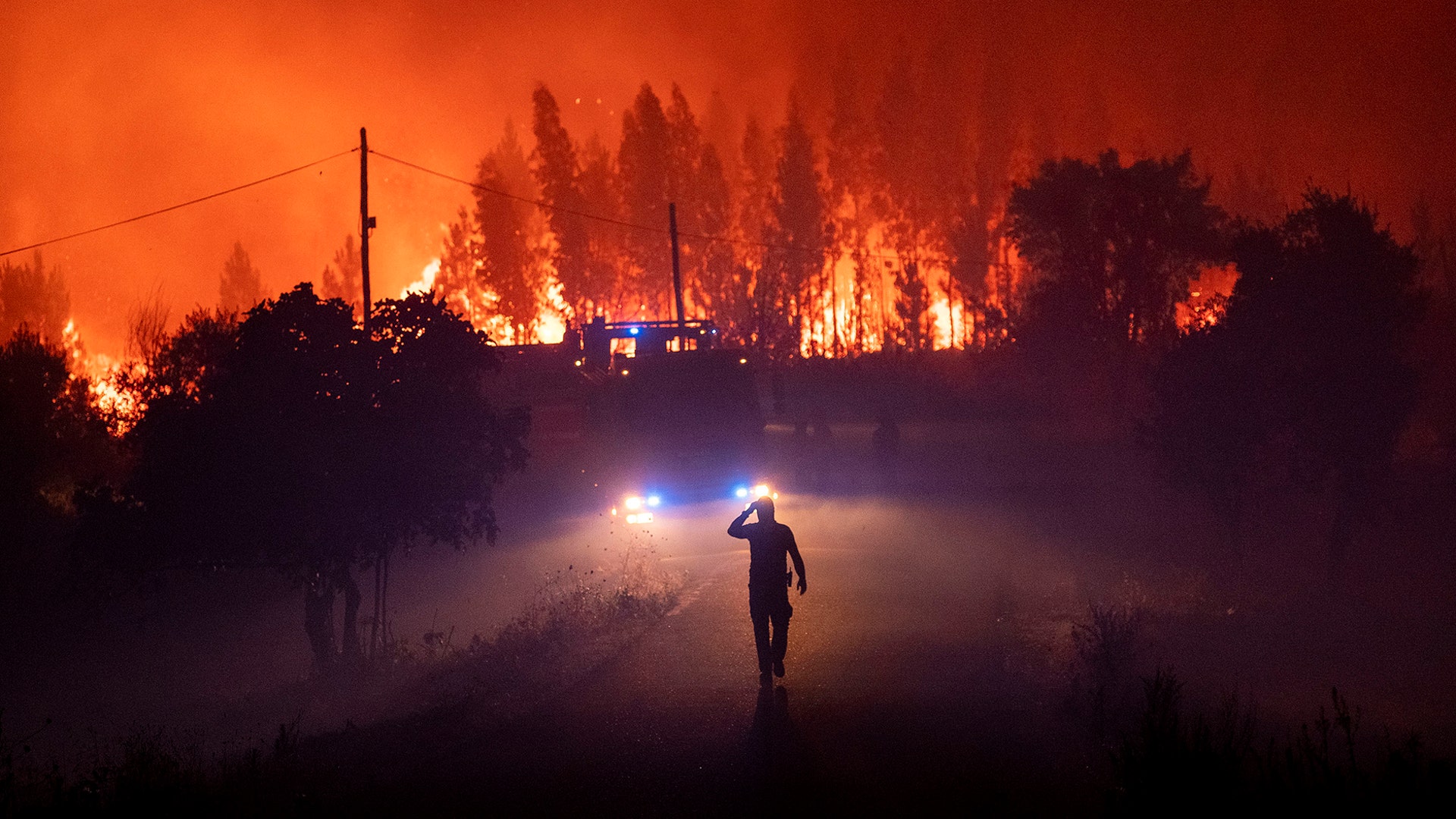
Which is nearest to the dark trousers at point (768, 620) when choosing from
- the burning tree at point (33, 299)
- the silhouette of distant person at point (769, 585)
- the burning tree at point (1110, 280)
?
the silhouette of distant person at point (769, 585)

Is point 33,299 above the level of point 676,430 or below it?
above

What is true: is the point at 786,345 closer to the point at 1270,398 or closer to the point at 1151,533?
the point at 1151,533

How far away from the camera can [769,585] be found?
9266 mm

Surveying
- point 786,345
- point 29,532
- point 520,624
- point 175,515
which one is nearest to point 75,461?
point 29,532

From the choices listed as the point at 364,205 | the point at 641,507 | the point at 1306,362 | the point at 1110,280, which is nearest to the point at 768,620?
the point at 641,507

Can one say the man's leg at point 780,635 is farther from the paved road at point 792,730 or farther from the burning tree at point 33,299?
the burning tree at point 33,299

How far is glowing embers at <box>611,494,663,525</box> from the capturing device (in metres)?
17.5

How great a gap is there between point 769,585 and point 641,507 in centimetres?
857

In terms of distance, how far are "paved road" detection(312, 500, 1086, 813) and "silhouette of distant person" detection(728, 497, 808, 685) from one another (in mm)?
277

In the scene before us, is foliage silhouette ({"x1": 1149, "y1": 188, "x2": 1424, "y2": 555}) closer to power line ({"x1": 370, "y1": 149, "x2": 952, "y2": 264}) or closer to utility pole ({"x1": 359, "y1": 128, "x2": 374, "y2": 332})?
utility pole ({"x1": 359, "y1": 128, "x2": 374, "y2": 332})

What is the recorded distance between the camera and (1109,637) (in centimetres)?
957

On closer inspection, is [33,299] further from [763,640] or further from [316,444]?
[763,640]

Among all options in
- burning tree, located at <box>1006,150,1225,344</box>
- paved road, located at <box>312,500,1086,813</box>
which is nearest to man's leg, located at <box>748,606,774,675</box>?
paved road, located at <box>312,500,1086,813</box>

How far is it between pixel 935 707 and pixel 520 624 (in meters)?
7.08
